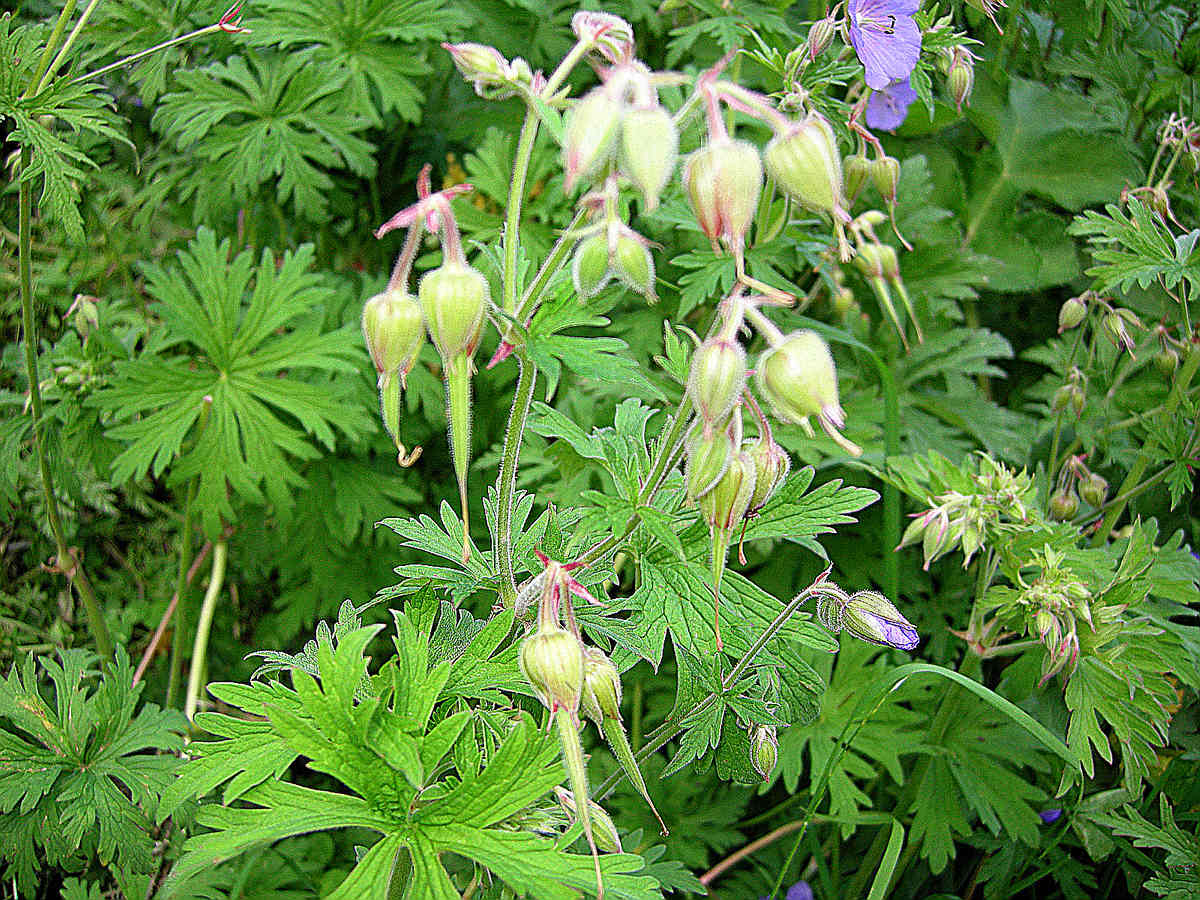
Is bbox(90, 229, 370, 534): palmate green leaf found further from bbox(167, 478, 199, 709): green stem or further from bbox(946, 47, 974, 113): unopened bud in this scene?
bbox(946, 47, 974, 113): unopened bud

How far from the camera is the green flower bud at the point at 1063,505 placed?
185 centimetres

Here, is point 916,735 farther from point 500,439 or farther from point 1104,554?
point 500,439

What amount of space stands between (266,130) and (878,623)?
65.0 inches

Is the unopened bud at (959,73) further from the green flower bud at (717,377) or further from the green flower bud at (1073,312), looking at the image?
the green flower bud at (717,377)

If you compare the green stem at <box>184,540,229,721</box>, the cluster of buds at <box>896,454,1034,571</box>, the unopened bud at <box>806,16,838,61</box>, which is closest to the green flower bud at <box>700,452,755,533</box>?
the cluster of buds at <box>896,454,1034,571</box>

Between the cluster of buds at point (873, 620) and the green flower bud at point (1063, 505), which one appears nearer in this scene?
the cluster of buds at point (873, 620)

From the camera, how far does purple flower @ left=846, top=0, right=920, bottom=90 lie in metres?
1.44

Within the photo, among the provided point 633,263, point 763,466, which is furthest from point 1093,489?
point 633,263

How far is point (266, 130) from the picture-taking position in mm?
2039

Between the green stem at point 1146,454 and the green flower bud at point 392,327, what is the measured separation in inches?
59.0

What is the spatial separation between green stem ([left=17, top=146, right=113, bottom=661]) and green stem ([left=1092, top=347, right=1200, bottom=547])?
6.48 ft

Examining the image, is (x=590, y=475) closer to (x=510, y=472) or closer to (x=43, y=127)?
(x=510, y=472)

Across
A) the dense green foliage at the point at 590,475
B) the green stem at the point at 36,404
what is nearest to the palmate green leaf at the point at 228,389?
the dense green foliage at the point at 590,475

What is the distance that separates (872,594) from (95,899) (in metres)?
1.28
